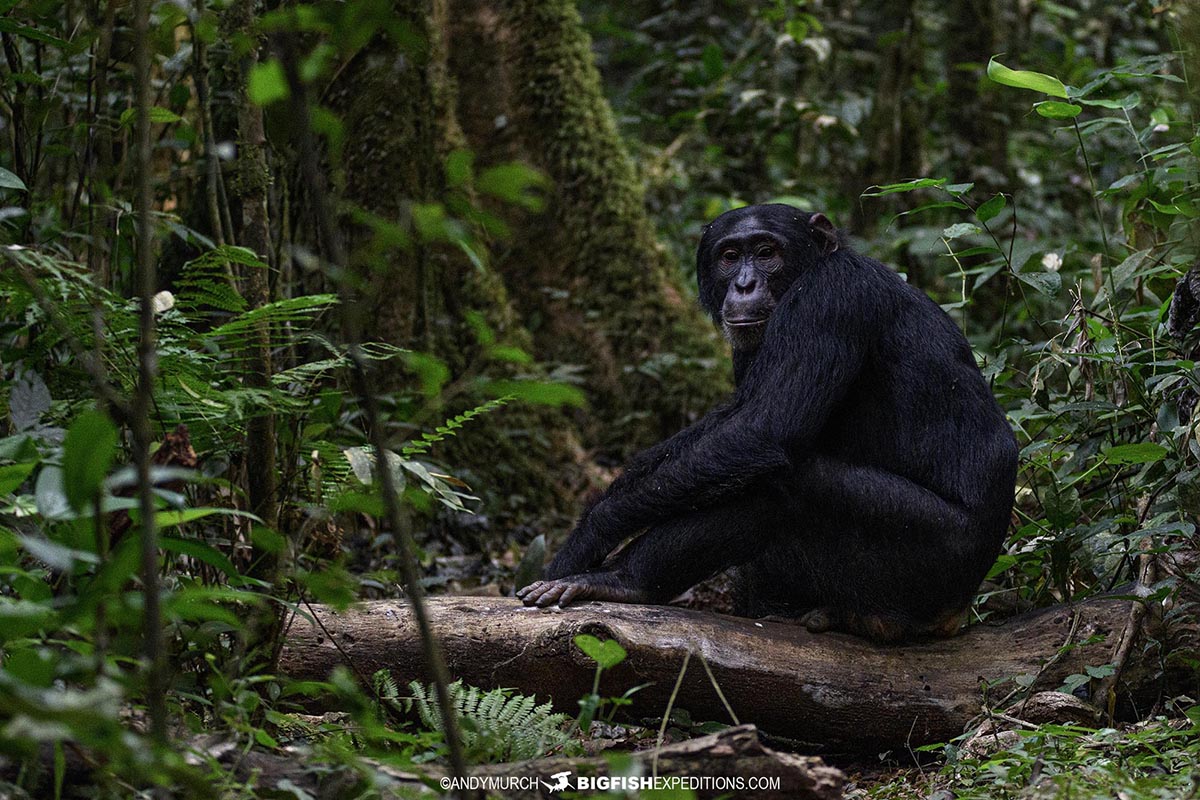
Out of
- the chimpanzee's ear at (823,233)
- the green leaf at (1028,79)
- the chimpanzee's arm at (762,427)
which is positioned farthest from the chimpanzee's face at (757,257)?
the green leaf at (1028,79)

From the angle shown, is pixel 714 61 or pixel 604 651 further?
pixel 714 61

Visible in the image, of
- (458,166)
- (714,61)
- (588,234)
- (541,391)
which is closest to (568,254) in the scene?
(588,234)

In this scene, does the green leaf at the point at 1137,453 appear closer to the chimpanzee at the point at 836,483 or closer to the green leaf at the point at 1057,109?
the chimpanzee at the point at 836,483

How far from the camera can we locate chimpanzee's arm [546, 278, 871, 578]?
16.0 feet

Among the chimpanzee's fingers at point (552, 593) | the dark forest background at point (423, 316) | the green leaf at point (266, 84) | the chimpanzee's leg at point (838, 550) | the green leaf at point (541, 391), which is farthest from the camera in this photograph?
the chimpanzee's leg at point (838, 550)

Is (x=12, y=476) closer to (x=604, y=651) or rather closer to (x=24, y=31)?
(x=604, y=651)

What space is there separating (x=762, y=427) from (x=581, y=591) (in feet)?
3.55

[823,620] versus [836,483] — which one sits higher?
[836,483]

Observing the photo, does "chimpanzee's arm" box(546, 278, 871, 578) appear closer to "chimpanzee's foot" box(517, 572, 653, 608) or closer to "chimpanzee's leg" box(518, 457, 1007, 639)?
"chimpanzee's leg" box(518, 457, 1007, 639)

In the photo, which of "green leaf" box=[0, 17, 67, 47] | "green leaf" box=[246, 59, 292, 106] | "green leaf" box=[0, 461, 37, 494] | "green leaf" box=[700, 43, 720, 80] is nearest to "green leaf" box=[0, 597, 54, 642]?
"green leaf" box=[0, 461, 37, 494]

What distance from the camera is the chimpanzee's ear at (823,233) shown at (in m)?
5.80

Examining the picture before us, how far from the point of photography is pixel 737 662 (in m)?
4.43

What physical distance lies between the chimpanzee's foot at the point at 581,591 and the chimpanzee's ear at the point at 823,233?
211 centimetres

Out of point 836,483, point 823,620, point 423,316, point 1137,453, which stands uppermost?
point 423,316
